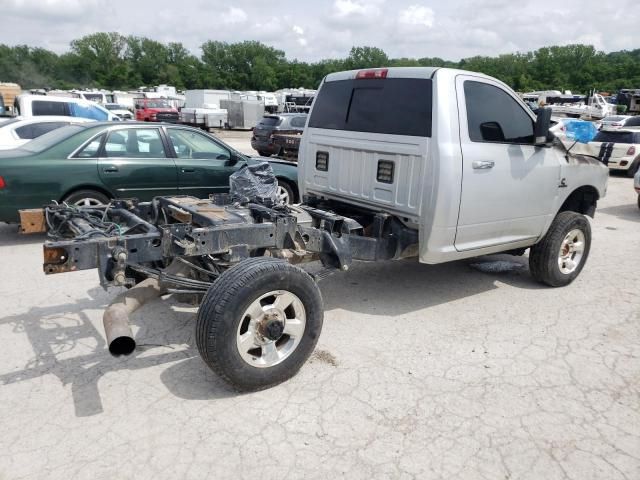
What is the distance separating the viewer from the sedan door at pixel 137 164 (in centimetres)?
689

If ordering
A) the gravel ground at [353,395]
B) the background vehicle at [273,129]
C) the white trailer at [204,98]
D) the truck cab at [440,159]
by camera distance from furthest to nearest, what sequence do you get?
the white trailer at [204,98] → the background vehicle at [273,129] → the truck cab at [440,159] → the gravel ground at [353,395]

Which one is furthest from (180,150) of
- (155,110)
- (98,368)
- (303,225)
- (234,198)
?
(155,110)

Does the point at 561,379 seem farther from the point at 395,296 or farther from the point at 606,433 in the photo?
the point at 395,296

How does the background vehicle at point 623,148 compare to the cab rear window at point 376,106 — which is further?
the background vehicle at point 623,148

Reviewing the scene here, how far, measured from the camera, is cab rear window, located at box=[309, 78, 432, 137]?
4297 mm

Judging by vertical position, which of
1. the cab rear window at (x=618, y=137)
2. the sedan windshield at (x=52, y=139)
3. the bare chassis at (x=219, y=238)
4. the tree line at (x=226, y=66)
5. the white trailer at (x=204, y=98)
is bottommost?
the bare chassis at (x=219, y=238)

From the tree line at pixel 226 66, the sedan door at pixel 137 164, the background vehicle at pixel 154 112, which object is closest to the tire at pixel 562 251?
the sedan door at pixel 137 164

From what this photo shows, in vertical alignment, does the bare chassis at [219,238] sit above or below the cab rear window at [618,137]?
below

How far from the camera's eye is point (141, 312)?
15.3 feet

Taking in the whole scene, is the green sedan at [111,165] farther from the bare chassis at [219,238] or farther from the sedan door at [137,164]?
the bare chassis at [219,238]

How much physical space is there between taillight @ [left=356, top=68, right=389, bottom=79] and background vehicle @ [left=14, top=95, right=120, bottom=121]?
38.6 ft

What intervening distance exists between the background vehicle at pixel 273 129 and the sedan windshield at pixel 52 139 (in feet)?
33.5

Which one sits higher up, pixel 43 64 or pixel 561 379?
pixel 43 64

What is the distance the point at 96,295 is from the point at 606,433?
435 cm
